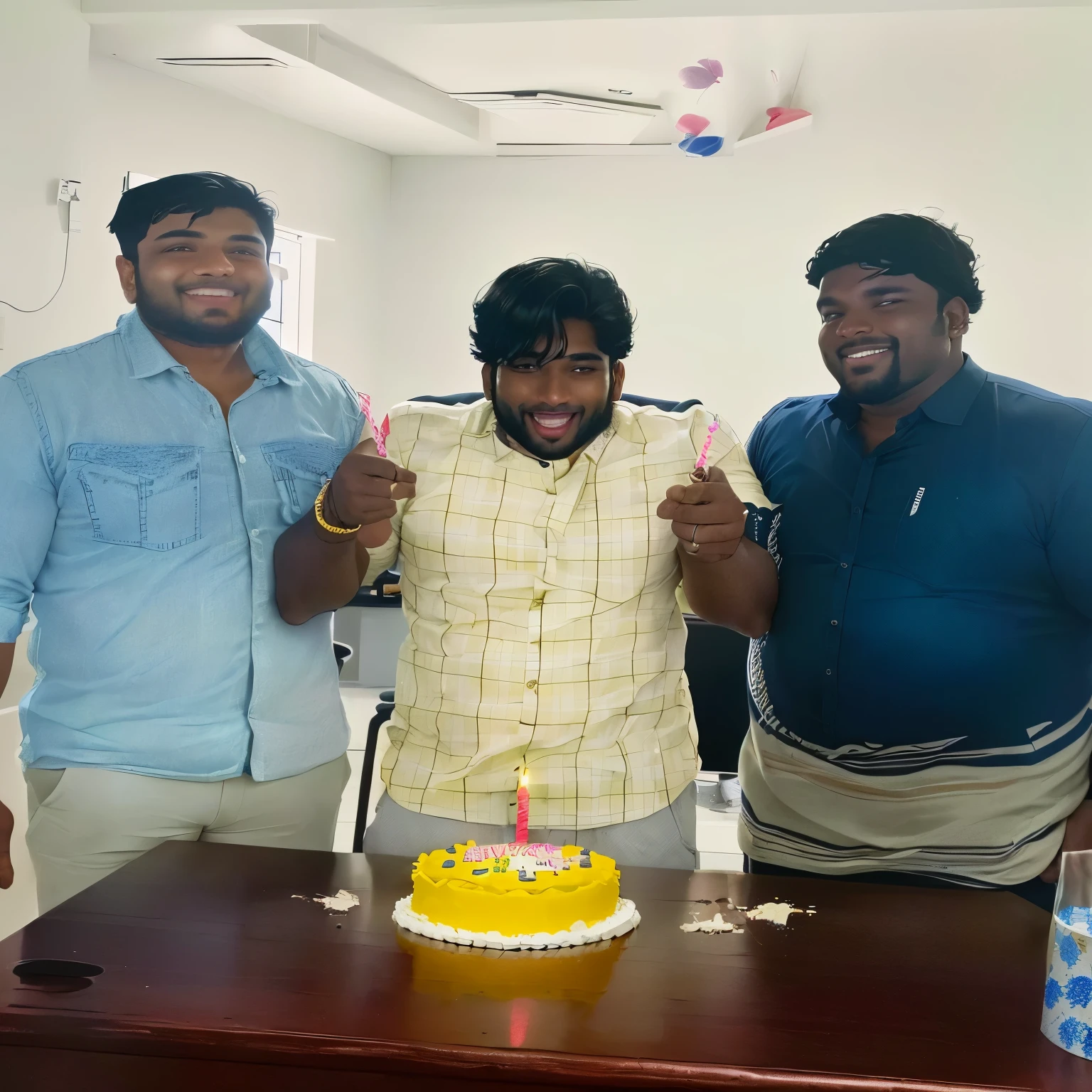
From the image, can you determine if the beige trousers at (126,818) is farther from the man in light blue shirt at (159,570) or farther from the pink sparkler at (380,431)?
the pink sparkler at (380,431)

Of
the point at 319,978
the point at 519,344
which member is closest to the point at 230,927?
the point at 319,978

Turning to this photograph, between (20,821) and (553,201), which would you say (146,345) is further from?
(553,201)

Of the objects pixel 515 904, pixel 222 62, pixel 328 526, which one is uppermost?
pixel 222 62

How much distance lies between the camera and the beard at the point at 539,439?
1.69m

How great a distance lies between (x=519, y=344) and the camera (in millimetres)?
1667

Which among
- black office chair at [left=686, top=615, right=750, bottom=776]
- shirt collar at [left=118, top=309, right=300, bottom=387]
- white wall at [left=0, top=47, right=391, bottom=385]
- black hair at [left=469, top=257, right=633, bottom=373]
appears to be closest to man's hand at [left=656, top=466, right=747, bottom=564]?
black hair at [left=469, top=257, right=633, bottom=373]

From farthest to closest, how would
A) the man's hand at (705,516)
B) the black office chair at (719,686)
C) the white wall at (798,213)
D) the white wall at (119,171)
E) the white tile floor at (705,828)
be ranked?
the white wall at (798,213), the white tile floor at (705,828), the white wall at (119,171), the black office chair at (719,686), the man's hand at (705,516)

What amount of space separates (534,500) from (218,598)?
0.53m

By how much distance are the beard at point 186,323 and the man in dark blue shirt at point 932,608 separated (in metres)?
0.92

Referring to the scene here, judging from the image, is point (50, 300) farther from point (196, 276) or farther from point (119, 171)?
point (196, 276)

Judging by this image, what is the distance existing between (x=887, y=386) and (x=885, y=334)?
0.26ft

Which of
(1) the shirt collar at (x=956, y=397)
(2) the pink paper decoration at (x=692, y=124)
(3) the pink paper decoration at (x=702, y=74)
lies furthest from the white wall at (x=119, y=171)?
(1) the shirt collar at (x=956, y=397)

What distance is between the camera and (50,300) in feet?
11.7

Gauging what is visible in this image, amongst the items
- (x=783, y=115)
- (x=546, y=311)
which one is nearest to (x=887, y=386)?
(x=546, y=311)
